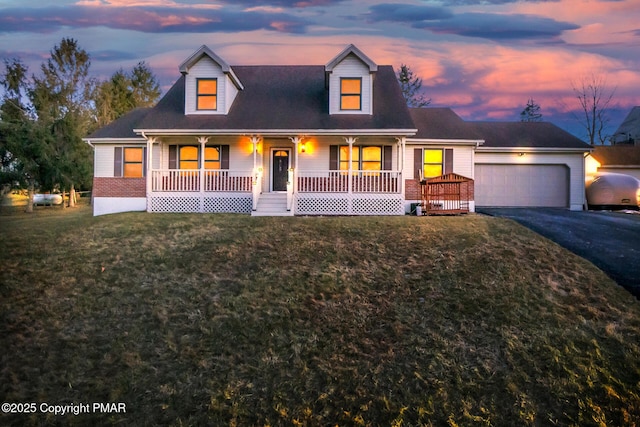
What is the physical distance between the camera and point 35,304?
797 cm

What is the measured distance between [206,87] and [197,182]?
4.16 meters

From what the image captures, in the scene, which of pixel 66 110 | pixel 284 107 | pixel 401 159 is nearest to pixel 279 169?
pixel 284 107

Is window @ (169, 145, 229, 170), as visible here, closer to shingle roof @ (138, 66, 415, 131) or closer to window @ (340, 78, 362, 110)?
shingle roof @ (138, 66, 415, 131)

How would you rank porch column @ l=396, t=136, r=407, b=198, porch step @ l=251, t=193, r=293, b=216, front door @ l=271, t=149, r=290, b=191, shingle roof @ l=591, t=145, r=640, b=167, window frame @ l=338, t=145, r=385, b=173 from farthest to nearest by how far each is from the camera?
shingle roof @ l=591, t=145, r=640, b=167 → front door @ l=271, t=149, r=290, b=191 → window frame @ l=338, t=145, r=385, b=173 → porch column @ l=396, t=136, r=407, b=198 → porch step @ l=251, t=193, r=293, b=216

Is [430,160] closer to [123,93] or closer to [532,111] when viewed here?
[123,93]

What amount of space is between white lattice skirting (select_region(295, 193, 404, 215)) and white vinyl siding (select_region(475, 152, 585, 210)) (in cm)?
579

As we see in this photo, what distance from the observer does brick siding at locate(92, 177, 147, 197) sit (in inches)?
704

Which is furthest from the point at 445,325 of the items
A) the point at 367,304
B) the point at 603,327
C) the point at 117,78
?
the point at 117,78

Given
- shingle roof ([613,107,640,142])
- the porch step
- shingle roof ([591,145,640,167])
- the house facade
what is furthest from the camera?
shingle roof ([613,107,640,142])

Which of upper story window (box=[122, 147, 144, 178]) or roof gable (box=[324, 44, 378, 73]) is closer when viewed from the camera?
roof gable (box=[324, 44, 378, 73])

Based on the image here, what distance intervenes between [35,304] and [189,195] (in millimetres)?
9324

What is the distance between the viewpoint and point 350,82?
17531mm

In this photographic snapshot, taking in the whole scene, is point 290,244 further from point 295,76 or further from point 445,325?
point 295,76

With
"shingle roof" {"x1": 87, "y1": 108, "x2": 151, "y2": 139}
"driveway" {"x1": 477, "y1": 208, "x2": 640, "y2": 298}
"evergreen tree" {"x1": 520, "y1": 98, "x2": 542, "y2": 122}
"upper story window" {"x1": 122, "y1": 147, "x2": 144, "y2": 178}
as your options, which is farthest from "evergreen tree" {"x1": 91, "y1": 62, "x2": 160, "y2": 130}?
"evergreen tree" {"x1": 520, "y1": 98, "x2": 542, "y2": 122}
